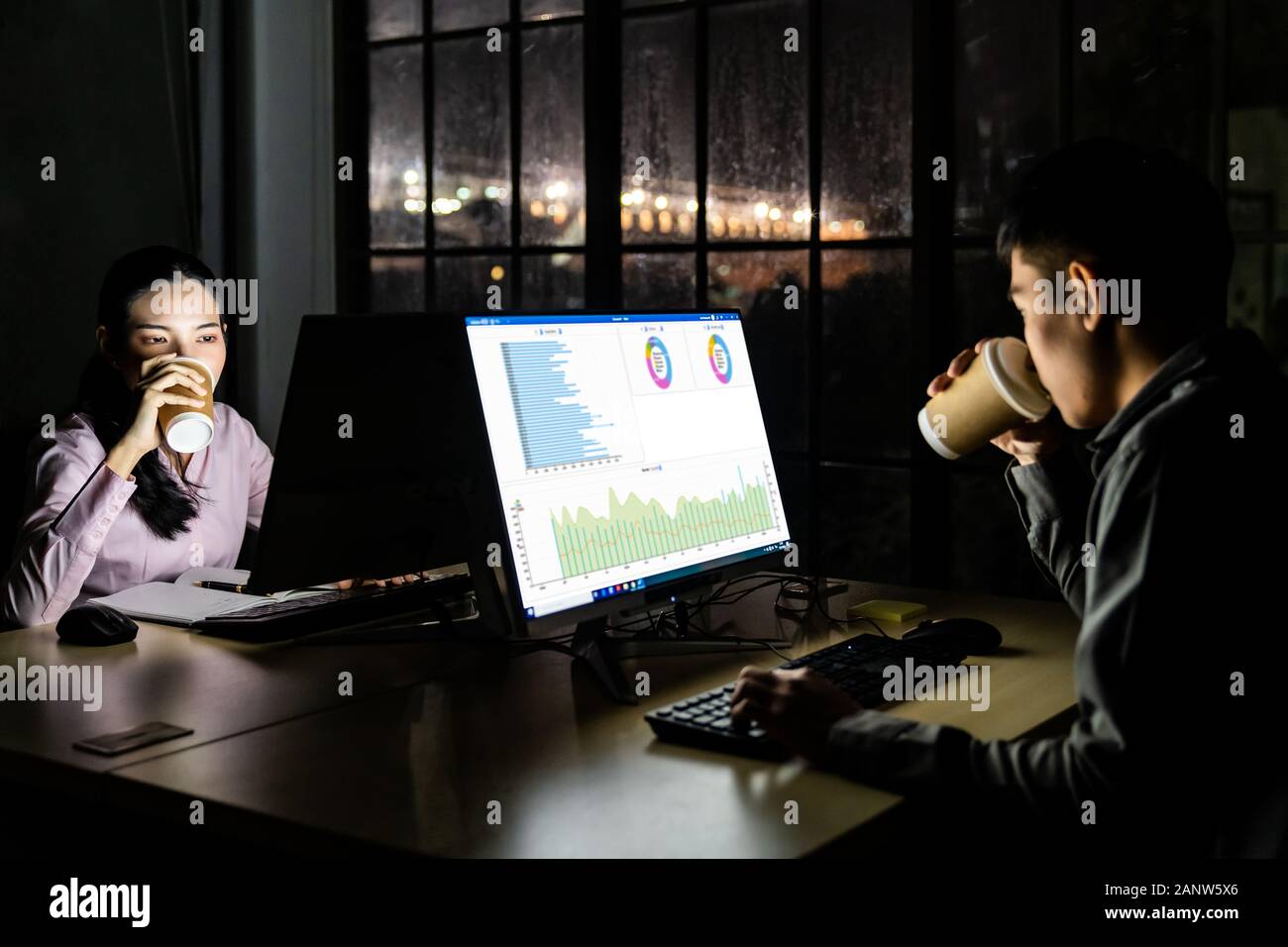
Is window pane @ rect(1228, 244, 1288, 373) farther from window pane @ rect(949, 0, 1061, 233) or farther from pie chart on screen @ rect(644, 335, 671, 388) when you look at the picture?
pie chart on screen @ rect(644, 335, 671, 388)

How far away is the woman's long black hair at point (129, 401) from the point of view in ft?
7.50

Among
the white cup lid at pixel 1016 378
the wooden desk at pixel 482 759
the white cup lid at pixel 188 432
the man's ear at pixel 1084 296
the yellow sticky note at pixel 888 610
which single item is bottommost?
the wooden desk at pixel 482 759

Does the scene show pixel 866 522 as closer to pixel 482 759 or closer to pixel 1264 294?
pixel 1264 294

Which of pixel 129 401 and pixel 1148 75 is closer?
pixel 129 401

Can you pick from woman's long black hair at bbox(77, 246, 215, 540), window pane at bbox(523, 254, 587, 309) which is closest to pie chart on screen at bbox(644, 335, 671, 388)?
woman's long black hair at bbox(77, 246, 215, 540)

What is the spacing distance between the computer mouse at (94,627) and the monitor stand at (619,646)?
0.63 m

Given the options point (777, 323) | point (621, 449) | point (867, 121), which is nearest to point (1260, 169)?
point (867, 121)

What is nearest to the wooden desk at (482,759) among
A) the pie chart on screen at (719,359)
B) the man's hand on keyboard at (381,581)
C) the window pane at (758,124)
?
the man's hand on keyboard at (381,581)

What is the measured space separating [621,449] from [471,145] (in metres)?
2.12

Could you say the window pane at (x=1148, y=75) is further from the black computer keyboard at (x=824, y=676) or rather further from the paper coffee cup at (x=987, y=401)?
the black computer keyboard at (x=824, y=676)

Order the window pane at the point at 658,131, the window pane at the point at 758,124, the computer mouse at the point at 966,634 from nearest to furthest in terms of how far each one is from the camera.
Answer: the computer mouse at the point at 966,634 < the window pane at the point at 758,124 < the window pane at the point at 658,131

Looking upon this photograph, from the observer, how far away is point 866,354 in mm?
2896

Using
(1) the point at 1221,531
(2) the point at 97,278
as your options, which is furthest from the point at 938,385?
(2) the point at 97,278
